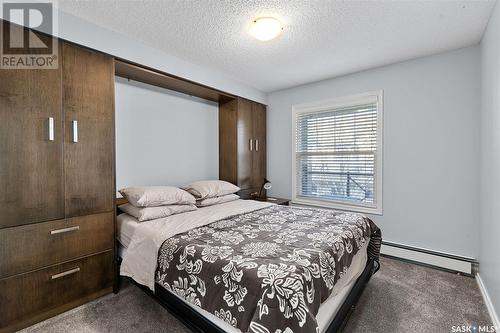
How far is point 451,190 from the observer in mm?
2682

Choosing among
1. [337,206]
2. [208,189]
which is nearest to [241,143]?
[208,189]

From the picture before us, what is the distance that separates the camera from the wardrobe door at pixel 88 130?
198cm

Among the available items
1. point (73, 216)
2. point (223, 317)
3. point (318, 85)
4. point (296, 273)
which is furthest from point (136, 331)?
point (318, 85)

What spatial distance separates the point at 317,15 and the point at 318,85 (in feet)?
5.76

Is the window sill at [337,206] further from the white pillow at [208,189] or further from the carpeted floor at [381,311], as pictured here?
the white pillow at [208,189]

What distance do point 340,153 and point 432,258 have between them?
169cm

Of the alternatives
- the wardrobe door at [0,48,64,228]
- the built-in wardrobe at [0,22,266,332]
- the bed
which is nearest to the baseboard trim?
the bed

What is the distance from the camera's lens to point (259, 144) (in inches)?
164

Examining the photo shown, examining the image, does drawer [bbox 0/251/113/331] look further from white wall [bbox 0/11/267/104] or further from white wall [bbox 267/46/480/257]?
white wall [bbox 267/46/480/257]

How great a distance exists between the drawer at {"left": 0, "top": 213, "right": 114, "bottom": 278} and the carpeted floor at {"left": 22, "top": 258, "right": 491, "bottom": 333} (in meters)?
0.48

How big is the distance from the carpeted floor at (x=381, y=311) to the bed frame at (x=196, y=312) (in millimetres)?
195

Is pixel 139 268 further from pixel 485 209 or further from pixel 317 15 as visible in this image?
pixel 485 209

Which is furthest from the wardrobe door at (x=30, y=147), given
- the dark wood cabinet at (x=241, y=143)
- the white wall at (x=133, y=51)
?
the dark wood cabinet at (x=241, y=143)

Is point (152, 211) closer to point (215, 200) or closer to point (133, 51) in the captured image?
point (215, 200)
